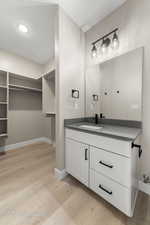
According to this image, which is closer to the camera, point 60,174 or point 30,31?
point 60,174

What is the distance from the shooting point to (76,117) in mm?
1746

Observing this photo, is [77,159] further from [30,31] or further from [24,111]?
[30,31]

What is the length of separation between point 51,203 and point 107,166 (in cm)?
75

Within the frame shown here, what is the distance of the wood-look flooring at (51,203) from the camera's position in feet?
2.95

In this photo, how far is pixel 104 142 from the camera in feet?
3.27

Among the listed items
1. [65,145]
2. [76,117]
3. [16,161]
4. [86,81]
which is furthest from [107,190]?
[16,161]

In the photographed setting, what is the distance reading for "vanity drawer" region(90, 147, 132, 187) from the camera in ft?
2.73

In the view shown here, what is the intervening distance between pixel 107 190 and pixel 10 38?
10.2ft

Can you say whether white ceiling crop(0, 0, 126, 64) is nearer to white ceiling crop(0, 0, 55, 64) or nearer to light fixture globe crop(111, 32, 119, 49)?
white ceiling crop(0, 0, 55, 64)

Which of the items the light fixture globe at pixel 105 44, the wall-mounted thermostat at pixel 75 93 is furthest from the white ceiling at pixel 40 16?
the wall-mounted thermostat at pixel 75 93

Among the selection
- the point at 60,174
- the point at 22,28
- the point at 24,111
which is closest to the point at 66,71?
the point at 22,28

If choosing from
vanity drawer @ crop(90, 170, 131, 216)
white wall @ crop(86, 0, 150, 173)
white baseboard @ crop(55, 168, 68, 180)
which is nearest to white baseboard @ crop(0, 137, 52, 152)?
white baseboard @ crop(55, 168, 68, 180)

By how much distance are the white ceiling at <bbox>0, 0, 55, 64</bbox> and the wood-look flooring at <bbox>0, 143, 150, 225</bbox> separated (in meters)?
2.56

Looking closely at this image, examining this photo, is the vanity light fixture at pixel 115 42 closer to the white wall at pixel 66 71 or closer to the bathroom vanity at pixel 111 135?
the bathroom vanity at pixel 111 135
